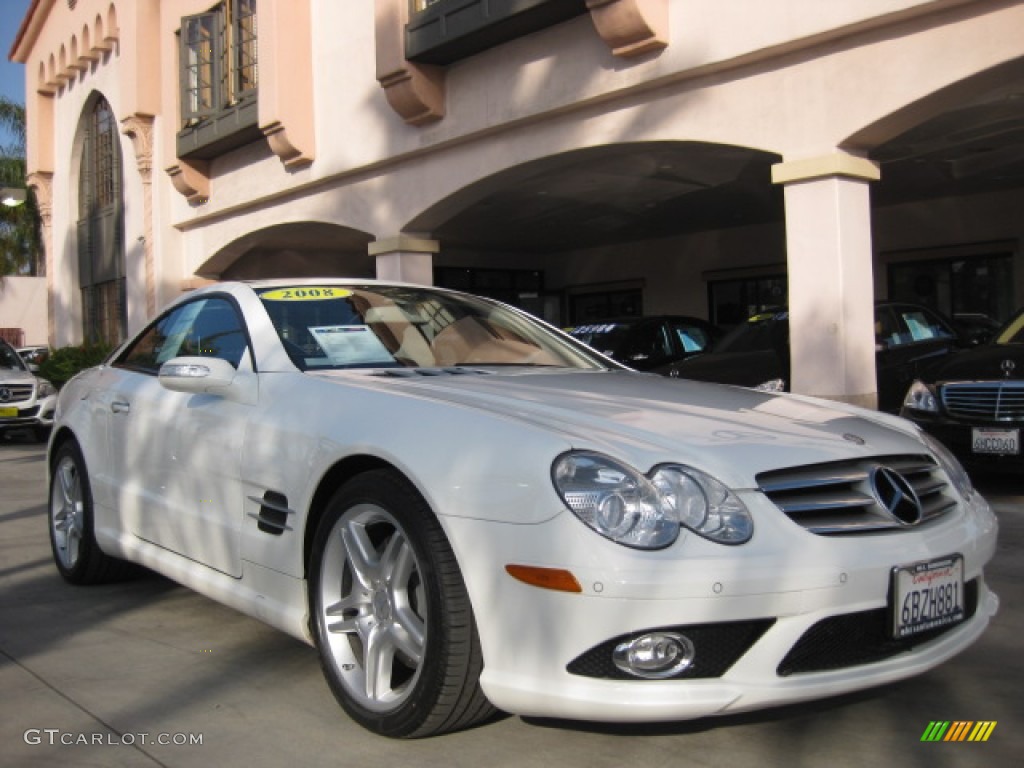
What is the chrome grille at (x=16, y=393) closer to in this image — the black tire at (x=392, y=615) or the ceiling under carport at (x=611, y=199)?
the ceiling under carport at (x=611, y=199)

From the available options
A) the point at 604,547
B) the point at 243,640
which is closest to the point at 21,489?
the point at 243,640

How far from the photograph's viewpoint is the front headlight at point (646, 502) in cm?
257

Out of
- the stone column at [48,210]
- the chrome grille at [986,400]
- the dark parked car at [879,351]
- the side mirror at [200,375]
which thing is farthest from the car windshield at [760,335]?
the stone column at [48,210]

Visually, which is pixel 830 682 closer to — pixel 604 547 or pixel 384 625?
pixel 604 547

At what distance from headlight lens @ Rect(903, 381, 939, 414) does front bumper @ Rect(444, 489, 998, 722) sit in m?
4.97

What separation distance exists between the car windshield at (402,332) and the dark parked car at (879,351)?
5.07 m

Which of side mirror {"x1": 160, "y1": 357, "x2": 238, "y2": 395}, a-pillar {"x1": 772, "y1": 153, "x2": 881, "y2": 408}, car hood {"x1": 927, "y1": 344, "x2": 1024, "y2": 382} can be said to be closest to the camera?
side mirror {"x1": 160, "y1": 357, "x2": 238, "y2": 395}

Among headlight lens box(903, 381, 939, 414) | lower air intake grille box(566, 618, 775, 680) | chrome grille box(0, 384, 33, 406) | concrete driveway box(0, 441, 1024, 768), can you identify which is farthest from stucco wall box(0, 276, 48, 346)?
lower air intake grille box(566, 618, 775, 680)

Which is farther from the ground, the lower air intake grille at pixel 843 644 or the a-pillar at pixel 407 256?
the a-pillar at pixel 407 256

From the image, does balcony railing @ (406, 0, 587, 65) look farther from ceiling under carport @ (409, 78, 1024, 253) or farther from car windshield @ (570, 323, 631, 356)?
car windshield @ (570, 323, 631, 356)

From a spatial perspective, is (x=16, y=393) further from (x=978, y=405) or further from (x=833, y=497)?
(x=833, y=497)

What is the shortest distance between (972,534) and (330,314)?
2.46m

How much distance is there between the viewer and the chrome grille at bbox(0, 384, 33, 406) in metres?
13.5

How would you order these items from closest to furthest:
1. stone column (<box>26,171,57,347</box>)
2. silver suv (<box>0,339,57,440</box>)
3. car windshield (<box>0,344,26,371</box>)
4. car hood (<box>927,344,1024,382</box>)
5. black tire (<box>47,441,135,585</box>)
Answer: black tire (<box>47,441,135,585</box>)
car hood (<box>927,344,1024,382</box>)
silver suv (<box>0,339,57,440</box>)
car windshield (<box>0,344,26,371</box>)
stone column (<box>26,171,57,347</box>)
